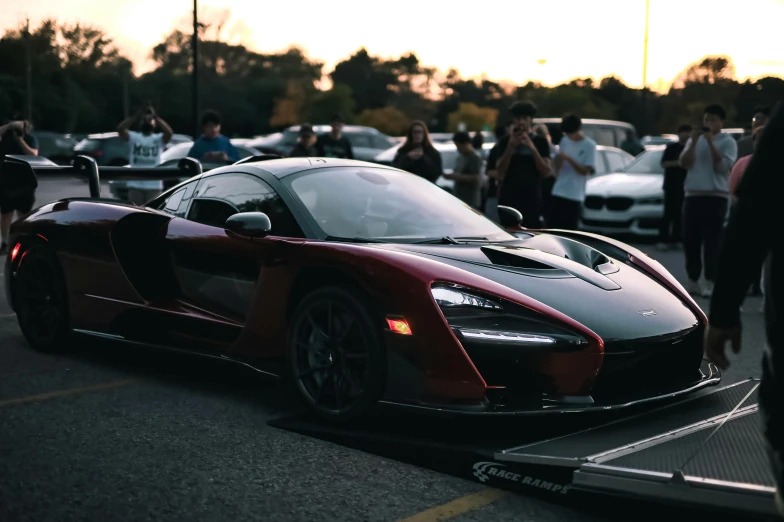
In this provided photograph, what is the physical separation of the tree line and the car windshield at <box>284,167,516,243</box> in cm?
2391

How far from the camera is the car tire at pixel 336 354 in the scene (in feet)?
14.9

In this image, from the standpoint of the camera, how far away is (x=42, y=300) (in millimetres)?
6711

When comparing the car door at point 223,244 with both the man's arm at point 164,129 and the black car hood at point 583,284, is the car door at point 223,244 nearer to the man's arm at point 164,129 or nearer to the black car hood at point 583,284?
the black car hood at point 583,284

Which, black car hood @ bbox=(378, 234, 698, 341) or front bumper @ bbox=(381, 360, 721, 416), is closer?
front bumper @ bbox=(381, 360, 721, 416)

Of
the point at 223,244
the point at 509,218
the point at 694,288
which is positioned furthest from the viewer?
the point at 694,288

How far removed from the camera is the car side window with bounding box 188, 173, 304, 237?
5.41m

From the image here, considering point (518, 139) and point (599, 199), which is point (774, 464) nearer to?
point (518, 139)

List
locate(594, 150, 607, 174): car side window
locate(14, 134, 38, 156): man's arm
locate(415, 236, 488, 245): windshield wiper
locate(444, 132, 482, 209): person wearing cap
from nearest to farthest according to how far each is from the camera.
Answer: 1. locate(415, 236, 488, 245): windshield wiper
2. locate(444, 132, 482, 209): person wearing cap
3. locate(14, 134, 38, 156): man's arm
4. locate(594, 150, 607, 174): car side window

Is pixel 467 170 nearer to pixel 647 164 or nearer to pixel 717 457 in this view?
pixel 647 164

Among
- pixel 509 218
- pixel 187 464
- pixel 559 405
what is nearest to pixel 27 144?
pixel 509 218

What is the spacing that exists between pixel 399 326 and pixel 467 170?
822 centimetres

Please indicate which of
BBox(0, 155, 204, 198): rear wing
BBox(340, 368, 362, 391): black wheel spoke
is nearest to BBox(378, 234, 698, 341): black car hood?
BBox(340, 368, 362, 391): black wheel spoke

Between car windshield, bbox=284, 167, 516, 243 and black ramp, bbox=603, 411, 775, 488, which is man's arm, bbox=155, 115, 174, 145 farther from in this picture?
black ramp, bbox=603, 411, 775, 488

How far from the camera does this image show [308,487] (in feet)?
13.1
